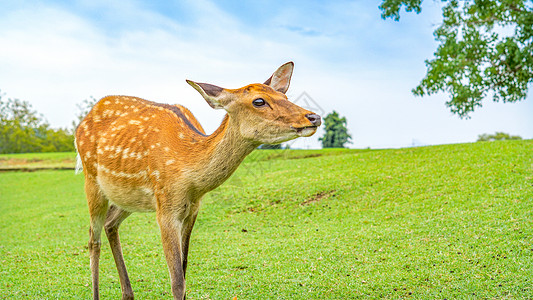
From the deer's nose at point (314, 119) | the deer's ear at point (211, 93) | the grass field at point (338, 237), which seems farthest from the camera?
the grass field at point (338, 237)

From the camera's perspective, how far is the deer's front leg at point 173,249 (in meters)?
3.96

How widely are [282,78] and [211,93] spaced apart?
828mm

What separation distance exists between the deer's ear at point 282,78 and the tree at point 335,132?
29.4 m

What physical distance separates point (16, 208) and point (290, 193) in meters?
9.10

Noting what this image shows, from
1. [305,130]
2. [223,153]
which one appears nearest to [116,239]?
[223,153]

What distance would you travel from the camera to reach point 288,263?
22.7 feet

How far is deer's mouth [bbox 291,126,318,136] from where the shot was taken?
3.40 meters

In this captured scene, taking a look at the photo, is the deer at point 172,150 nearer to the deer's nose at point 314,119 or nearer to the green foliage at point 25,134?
the deer's nose at point 314,119

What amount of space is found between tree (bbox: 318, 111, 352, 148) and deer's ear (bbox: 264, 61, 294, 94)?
96.5 feet

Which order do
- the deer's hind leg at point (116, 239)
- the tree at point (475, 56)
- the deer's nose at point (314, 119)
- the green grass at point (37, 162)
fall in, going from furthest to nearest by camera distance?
1. the green grass at point (37, 162)
2. the tree at point (475, 56)
3. the deer's hind leg at point (116, 239)
4. the deer's nose at point (314, 119)

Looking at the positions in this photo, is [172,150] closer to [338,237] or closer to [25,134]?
[338,237]

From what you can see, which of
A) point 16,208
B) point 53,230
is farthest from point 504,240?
point 16,208

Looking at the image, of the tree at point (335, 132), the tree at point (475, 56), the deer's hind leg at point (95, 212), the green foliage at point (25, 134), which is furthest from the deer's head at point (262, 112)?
the green foliage at point (25, 134)

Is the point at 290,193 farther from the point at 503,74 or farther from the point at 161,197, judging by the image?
the point at 503,74
